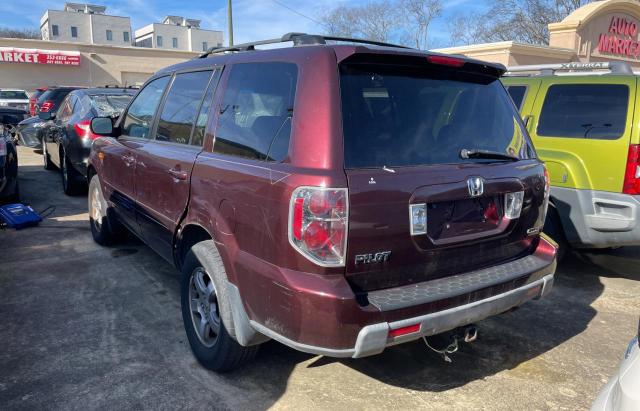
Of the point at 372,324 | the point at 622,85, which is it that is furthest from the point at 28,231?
the point at 622,85

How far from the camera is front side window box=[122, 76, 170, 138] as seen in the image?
4.29 meters

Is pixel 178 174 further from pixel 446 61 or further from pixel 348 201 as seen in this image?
pixel 446 61

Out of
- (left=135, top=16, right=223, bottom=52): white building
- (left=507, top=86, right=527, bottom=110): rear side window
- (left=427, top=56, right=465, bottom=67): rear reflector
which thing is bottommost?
(left=507, top=86, right=527, bottom=110): rear side window

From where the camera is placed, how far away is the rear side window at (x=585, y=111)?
457cm

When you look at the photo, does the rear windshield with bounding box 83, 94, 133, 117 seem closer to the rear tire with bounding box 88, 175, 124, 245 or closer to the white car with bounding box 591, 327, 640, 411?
the rear tire with bounding box 88, 175, 124, 245

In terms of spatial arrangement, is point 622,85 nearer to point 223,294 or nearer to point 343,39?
point 343,39

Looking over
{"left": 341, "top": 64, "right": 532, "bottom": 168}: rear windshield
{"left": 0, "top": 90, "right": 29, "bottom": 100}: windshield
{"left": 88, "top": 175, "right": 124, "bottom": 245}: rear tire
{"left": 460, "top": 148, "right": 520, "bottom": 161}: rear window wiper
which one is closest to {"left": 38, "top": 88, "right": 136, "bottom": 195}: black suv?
{"left": 88, "top": 175, "right": 124, "bottom": 245}: rear tire

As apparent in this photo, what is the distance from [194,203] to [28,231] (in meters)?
4.22

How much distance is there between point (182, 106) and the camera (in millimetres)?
3768

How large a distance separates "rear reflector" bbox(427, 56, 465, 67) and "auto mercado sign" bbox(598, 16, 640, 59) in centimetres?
1780

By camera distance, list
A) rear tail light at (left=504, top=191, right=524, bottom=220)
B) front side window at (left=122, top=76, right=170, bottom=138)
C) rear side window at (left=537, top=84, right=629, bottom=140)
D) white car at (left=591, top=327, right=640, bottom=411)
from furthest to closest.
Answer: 1. rear side window at (left=537, top=84, right=629, bottom=140)
2. front side window at (left=122, top=76, right=170, bottom=138)
3. rear tail light at (left=504, top=191, right=524, bottom=220)
4. white car at (left=591, top=327, right=640, bottom=411)

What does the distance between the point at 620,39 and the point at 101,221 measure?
19.6 meters

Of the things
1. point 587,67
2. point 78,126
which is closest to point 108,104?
point 78,126

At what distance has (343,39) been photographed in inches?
128
